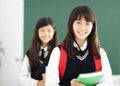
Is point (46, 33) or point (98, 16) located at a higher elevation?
point (98, 16)

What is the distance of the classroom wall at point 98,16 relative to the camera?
427cm

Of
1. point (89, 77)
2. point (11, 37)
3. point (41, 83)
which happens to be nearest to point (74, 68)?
point (89, 77)

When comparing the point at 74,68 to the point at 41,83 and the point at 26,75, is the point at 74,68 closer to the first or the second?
the point at 41,83

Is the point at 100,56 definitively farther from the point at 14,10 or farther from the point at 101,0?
the point at 14,10

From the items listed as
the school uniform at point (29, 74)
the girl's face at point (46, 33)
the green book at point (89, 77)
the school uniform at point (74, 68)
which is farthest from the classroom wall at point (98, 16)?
the green book at point (89, 77)

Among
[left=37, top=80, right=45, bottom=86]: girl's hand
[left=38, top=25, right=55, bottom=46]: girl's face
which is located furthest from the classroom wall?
[left=37, top=80, right=45, bottom=86]: girl's hand

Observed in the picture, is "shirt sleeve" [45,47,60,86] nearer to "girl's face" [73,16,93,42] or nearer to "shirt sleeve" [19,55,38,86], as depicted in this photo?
"girl's face" [73,16,93,42]

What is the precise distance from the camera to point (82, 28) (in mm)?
1761

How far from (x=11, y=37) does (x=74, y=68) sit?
2.87 metres

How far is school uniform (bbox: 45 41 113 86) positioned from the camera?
1744 millimetres

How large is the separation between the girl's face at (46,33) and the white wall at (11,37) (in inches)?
77.7

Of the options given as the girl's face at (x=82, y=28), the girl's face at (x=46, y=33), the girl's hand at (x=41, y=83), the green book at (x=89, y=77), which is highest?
the girl's face at (x=82, y=28)

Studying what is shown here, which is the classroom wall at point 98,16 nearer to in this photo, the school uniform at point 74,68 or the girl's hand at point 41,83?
the girl's hand at point 41,83

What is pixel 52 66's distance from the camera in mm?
1748
